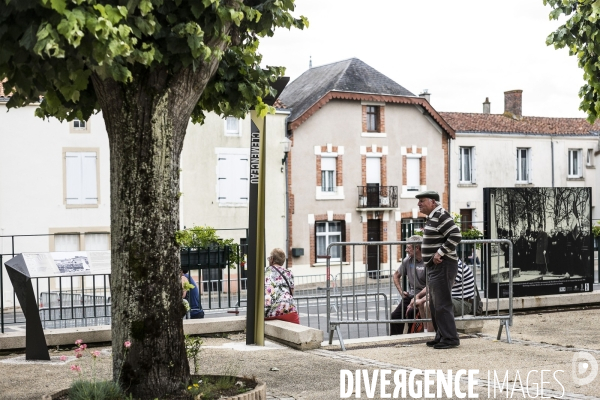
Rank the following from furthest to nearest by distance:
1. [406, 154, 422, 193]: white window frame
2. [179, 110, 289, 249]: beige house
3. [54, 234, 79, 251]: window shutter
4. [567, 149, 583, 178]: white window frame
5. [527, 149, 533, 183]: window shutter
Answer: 1. [567, 149, 583, 178]: white window frame
2. [527, 149, 533, 183]: window shutter
3. [406, 154, 422, 193]: white window frame
4. [179, 110, 289, 249]: beige house
5. [54, 234, 79, 251]: window shutter

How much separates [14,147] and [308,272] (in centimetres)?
1506

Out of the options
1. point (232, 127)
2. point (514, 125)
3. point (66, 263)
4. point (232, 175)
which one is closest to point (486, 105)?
point (514, 125)

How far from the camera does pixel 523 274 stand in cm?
1429

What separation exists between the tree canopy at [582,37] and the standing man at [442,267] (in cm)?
361

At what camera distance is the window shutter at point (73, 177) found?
3772 centimetres

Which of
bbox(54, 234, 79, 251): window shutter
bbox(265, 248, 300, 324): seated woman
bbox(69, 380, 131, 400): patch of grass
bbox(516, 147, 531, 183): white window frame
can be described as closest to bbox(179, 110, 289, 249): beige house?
bbox(54, 234, 79, 251): window shutter

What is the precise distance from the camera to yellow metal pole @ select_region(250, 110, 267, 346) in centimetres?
1084

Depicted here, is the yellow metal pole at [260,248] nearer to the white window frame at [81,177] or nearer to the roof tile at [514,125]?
the white window frame at [81,177]

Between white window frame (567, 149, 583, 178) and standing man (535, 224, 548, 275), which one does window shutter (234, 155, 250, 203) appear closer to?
white window frame (567, 149, 583, 178)

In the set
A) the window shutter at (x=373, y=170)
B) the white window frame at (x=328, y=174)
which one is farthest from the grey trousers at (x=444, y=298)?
the window shutter at (x=373, y=170)

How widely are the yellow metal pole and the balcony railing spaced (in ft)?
115

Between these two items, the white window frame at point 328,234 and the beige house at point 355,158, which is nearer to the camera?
the beige house at point 355,158

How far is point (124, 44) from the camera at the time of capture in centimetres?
579

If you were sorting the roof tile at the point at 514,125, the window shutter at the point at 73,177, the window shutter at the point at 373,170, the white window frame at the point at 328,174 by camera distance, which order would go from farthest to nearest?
the roof tile at the point at 514,125, the window shutter at the point at 373,170, the white window frame at the point at 328,174, the window shutter at the point at 73,177
